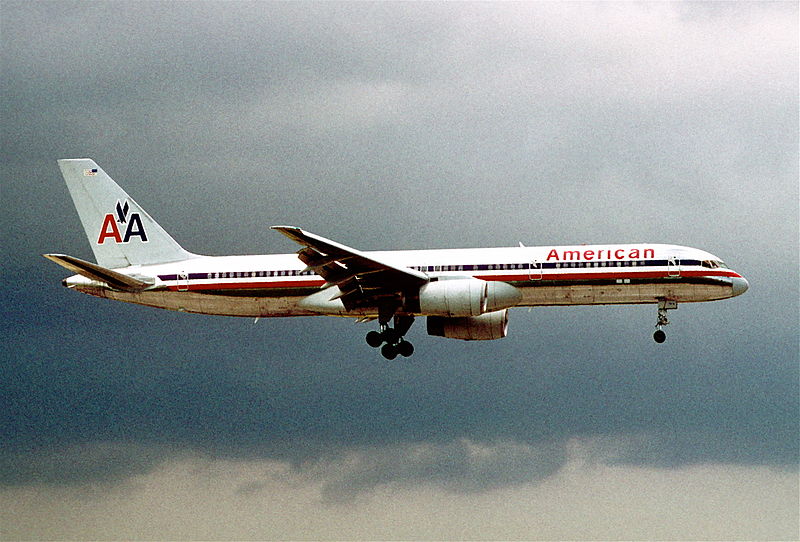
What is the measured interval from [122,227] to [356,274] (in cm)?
1279

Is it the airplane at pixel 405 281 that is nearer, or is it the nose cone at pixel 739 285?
the airplane at pixel 405 281

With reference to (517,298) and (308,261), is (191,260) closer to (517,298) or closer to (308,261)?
(308,261)

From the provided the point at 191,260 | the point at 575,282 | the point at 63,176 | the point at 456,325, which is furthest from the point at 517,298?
the point at 63,176

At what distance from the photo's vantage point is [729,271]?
41.7 metres

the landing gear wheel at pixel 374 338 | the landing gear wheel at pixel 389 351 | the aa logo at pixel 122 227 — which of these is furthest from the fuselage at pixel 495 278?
the aa logo at pixel 122 227

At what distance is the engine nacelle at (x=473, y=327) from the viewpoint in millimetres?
45938

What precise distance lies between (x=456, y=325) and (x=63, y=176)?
19.7 metres

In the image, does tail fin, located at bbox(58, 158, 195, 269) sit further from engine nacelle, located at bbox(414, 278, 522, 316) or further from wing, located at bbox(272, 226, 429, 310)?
engine nacelle, located at bbox(414, 278, 522, 316)

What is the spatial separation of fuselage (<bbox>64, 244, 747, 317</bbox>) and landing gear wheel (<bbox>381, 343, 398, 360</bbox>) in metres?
1.52

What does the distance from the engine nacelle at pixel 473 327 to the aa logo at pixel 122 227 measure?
1385 centimetres

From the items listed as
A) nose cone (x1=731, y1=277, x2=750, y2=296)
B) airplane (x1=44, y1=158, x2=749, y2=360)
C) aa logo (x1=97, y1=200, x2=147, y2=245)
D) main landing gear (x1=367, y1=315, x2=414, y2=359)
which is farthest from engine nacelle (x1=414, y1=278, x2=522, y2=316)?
aa logo (x1=97, y1=200, x2=147, y2=245)

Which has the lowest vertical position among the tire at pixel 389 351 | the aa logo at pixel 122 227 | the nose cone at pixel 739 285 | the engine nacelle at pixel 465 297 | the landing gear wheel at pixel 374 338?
the tire at pixel 389 351

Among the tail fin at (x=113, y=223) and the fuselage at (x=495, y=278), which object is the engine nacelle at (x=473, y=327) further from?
the tail fin at (x=113, y=223)

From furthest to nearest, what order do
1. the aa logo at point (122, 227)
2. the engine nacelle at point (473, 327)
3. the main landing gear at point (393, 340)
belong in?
1. the aa logo at point (122, 227)
2. the engine nacelle at point (473, 327)
3. the main landing gear at point (393, 340)
